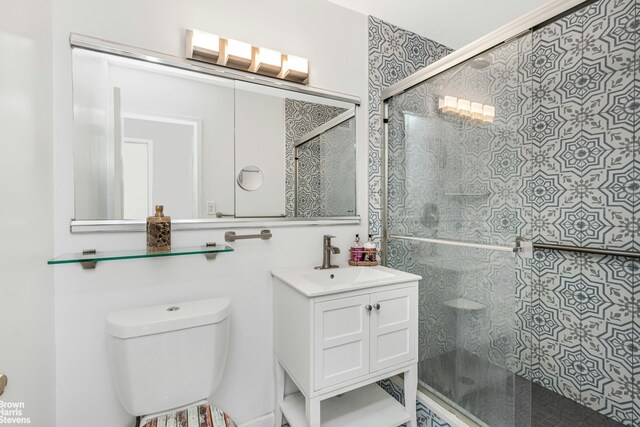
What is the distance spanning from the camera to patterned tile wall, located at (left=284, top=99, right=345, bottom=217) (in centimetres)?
158

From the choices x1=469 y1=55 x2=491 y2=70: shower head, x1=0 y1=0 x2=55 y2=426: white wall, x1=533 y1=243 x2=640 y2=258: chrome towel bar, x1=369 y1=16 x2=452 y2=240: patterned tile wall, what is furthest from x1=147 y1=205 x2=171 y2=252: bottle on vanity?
x1=533 y1=243 x2=640 y2=258: chrome towel bar

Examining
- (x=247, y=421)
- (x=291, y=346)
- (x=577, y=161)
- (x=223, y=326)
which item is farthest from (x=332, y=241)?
(x=577, y=161)

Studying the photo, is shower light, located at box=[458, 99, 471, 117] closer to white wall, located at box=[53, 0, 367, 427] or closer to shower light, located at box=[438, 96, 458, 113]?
shower light, located at box=[438, 96, 458, 113]

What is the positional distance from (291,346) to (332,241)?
24.4 inches

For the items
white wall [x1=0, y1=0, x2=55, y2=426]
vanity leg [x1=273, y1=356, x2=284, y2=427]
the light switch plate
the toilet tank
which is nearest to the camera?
white wall [x1=0, y1=0, x2=55, y2=426]

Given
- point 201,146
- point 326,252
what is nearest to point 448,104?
point 326,252

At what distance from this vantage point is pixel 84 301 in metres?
1.17

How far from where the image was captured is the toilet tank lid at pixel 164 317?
1063 mm

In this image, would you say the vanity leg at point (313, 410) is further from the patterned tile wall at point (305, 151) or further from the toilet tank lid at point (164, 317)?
the patterned tile wall at point (305, 151)

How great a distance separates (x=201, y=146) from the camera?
1384mm

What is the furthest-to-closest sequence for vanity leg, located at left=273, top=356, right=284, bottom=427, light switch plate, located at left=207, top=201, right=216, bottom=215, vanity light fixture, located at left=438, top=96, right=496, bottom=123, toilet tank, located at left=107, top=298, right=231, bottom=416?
1. vanity leg, located at left=273, top=356, right=284, bottom=427
2. light switch plate, located at left=207, top=201, right=216, bottom=215
3. vanity light fixture, located at left=438, top=96, right=496, bottom=123
4. toilet tank, located at left=107, top=298, right=231, bottom=416

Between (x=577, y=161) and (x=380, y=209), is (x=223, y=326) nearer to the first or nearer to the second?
(x=380, y=209)

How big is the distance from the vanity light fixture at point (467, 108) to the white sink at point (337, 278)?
2.55 ft

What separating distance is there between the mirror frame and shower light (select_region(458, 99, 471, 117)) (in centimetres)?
60
